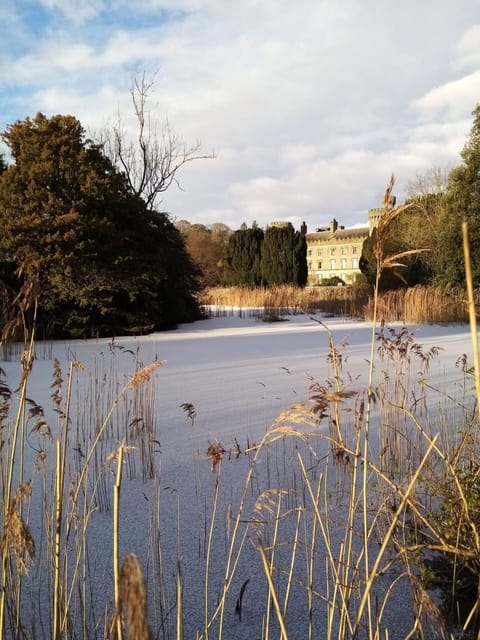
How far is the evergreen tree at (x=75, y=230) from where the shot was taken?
7473 millimetres

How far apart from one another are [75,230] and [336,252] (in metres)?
39.2

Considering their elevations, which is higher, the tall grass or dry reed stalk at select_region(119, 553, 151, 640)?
dry reed stalk at select_region(119, 553, 151, 640)

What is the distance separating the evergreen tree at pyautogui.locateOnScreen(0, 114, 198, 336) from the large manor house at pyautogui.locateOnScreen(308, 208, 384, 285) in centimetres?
3480

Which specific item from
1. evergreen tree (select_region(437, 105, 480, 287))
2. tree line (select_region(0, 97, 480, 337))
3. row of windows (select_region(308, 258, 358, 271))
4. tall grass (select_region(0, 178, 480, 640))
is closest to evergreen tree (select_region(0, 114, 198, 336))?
tree line (select_region(0, 97, 480, 337))

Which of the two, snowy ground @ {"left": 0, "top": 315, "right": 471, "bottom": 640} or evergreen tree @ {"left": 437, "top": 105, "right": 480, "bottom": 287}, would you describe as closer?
snowy ground @ {"left": 0, "top": 315, "right": 471, "bottom": 640}

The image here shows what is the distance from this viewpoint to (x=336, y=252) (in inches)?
1754

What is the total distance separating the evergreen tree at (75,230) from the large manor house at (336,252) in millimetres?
34798

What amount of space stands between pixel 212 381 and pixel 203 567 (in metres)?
2.68

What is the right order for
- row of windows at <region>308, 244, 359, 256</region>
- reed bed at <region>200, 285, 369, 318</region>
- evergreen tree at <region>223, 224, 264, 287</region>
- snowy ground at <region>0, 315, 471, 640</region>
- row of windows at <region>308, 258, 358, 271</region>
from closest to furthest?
1. snowy ground at <region>0, 315, 471, 640</region>
2. reed bed at <region>200, 285, 369, 318</region>
3. evergreen tree at <region>223, 224, 264, 287</region>
4. row of windows at <region>308, 258, 358, 271</region>
5. row of windows at <region>308, 244, 359, 256</region>

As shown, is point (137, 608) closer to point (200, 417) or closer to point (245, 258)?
point (200, 417)

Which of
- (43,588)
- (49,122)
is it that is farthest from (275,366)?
(49,122)

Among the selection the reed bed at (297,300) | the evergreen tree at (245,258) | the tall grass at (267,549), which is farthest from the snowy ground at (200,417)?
the evergreen tree at (245,258)

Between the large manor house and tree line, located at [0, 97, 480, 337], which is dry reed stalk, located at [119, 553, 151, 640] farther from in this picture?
the large manor house

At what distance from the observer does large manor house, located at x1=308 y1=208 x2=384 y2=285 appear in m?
43.2
